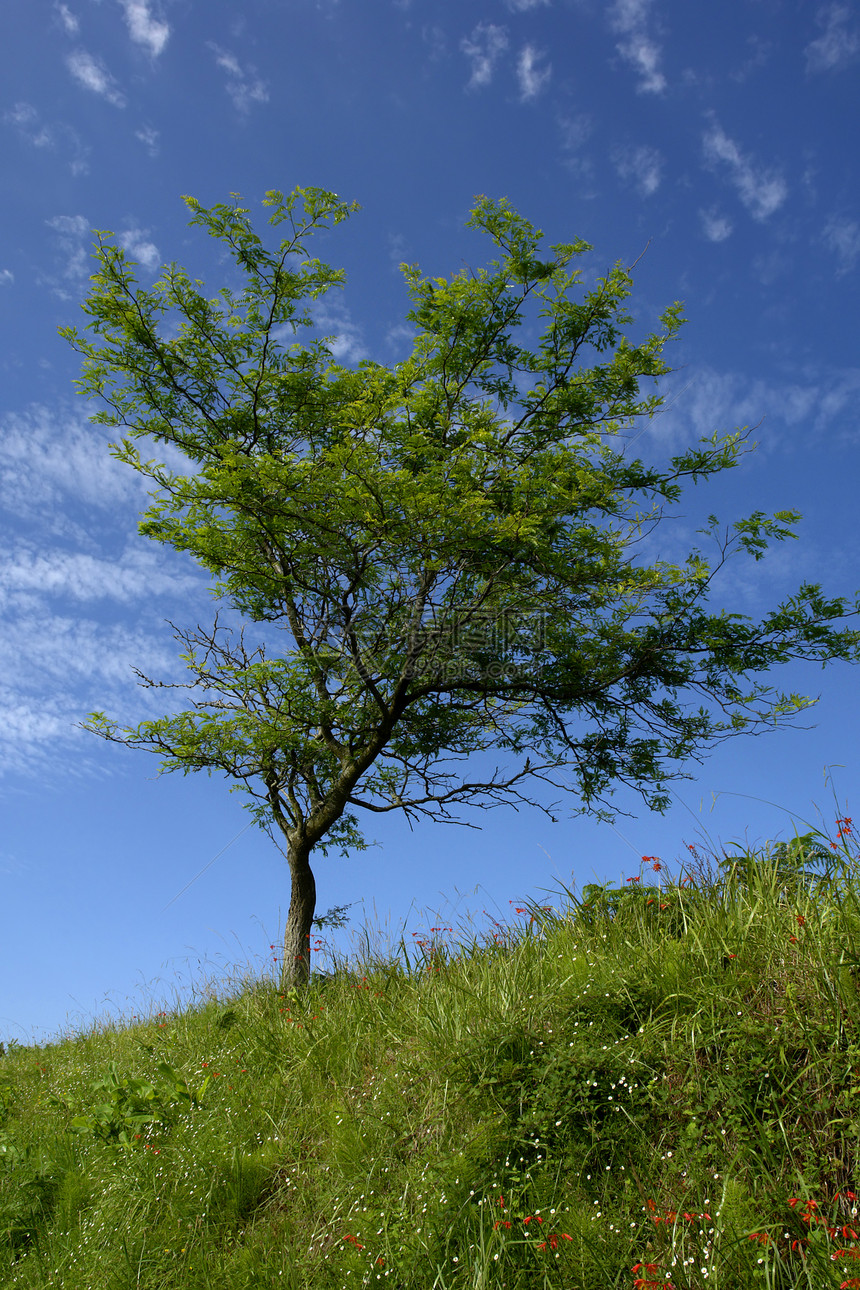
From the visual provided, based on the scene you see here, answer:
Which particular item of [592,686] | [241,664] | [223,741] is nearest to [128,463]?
[241,664]

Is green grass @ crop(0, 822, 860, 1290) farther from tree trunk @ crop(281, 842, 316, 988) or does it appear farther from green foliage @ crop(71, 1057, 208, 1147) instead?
tree trunk @ crop(281, 842, 316, 988)

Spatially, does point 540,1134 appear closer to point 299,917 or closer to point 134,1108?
point 134,1108

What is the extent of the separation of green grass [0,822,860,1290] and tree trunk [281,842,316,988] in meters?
3.20

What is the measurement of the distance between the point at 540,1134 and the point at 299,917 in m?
6.59

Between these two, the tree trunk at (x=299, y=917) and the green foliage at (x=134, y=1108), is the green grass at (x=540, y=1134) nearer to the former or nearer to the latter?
the green foliage at (x=134, y=1108)

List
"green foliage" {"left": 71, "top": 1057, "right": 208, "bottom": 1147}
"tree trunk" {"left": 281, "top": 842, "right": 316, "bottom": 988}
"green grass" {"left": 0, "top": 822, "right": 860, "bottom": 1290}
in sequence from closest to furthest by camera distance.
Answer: "green grass" {"left": 0, "top": 822, "right": 860, "bottom": 1290}, "green foliage" {"left": 71, "top": 1057, "right": 208, "bottom": 1147}, "tree trunk" {"left": 281, "top": 842, "right": 316, "bottom": 988}

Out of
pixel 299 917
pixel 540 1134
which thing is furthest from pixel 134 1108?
pixel 299 917

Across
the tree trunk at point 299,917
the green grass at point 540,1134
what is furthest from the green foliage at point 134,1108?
the tree trunk at point 299,917

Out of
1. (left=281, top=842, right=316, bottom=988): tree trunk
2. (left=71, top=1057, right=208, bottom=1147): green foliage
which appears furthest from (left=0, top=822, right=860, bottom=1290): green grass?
(left=281, top=842, right=316, bottom=988): tree trunk

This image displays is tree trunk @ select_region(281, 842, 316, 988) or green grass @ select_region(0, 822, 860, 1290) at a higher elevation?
tree trunk @ select_region(281, 842, 316, 988)

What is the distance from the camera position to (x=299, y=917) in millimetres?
10188

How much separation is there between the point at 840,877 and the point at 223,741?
6.56 metres

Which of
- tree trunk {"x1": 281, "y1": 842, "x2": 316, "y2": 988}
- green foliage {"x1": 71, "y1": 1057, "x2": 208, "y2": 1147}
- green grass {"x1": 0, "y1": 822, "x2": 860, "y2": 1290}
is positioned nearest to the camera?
green grass {"x1": 0, "y1": 822, "x2": 860, "y2": 1290}

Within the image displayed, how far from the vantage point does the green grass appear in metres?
3.47
